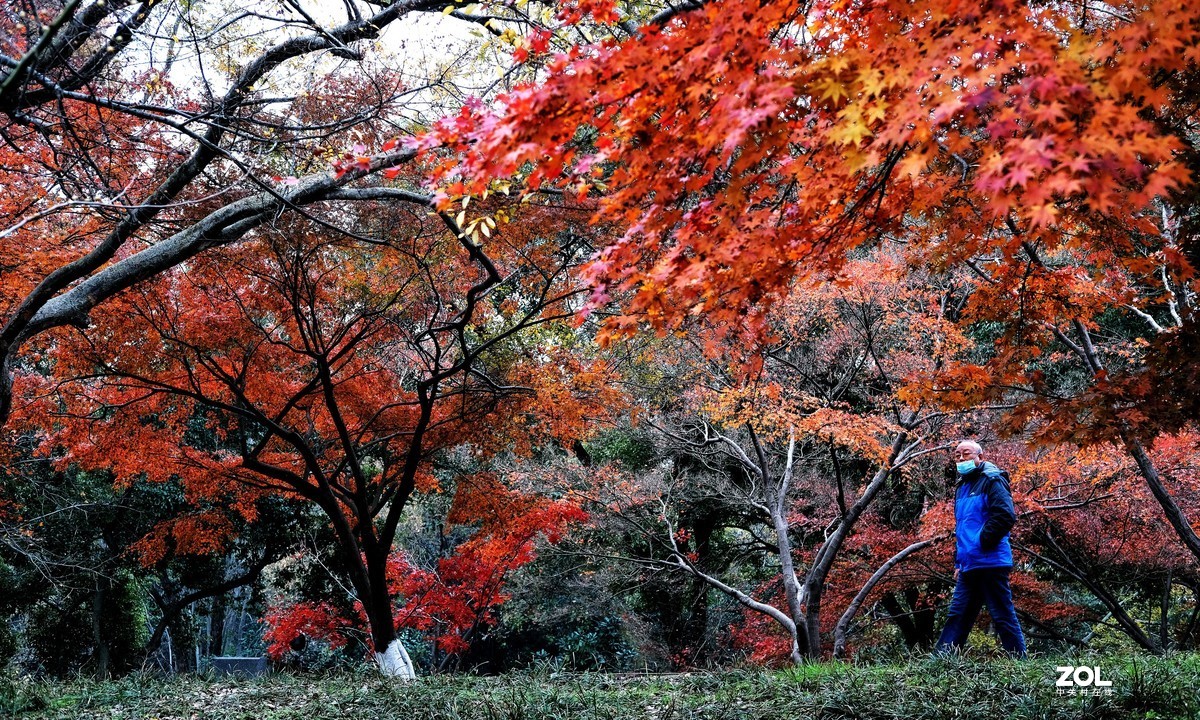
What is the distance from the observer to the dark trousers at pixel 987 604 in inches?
184

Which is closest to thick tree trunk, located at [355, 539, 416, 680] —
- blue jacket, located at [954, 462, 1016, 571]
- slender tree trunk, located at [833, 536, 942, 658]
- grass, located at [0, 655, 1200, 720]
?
grass, located at [0, 655, 1200, 720]

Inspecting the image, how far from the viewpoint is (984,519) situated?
4773 mm

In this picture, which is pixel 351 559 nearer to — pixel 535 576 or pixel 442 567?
pixel 442 567

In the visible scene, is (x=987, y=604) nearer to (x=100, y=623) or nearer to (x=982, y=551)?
(x=982, y=551)

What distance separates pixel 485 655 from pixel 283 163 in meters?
13.2

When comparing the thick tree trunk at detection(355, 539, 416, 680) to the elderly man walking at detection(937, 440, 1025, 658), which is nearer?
the elderly man walking at detection(937, 440, 1025, 658)

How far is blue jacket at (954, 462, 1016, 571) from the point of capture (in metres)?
4.60

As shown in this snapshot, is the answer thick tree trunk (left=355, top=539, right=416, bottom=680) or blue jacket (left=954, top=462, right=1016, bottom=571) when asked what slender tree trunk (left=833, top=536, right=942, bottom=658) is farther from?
thick tree trunk (left=355, top=539, right=416, bottom=680)

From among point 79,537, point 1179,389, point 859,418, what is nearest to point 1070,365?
point 859,418

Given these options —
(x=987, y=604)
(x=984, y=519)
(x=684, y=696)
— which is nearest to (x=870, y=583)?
(x=987, y=604)

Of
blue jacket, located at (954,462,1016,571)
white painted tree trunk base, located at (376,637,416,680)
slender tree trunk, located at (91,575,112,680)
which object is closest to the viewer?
blue jacket, located at (954,462,1016,571)

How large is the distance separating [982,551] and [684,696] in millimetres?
2146
